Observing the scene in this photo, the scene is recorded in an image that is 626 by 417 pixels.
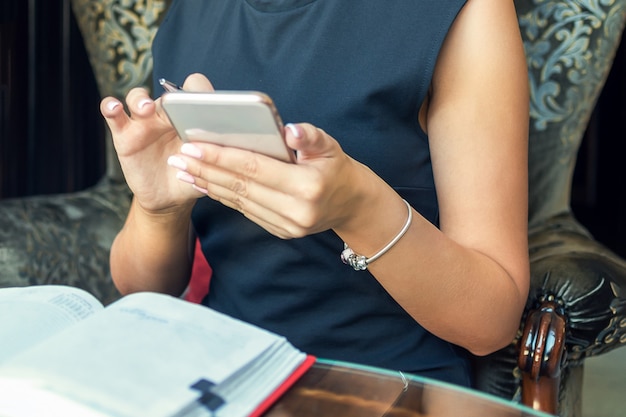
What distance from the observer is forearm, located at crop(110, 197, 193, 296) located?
3.01 feet

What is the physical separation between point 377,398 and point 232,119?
0.25 metres

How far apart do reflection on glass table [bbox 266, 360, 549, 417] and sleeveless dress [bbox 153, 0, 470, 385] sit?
0.18 m

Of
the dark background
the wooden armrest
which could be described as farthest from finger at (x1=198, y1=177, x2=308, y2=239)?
the dark background

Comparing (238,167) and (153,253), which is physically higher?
(238,167)

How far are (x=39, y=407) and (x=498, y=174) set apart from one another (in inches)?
19.7

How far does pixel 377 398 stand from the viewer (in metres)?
0.66

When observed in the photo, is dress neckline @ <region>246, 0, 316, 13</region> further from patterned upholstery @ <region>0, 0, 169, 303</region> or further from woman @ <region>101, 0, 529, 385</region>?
patterned upholstery @ <region>0, 0, 169, 303</region>

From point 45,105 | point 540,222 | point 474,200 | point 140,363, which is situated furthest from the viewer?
point 45,105

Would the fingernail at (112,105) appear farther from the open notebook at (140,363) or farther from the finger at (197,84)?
the open notebook at (140,363)

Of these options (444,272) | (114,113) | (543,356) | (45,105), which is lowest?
(45,105)

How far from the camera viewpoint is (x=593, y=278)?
95 cm

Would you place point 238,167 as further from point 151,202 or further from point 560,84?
point 560,84

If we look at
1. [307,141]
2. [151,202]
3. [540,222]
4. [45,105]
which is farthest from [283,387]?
[45,105]

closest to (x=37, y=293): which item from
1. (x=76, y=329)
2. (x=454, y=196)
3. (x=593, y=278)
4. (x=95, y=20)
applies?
(x=76, y=329)
